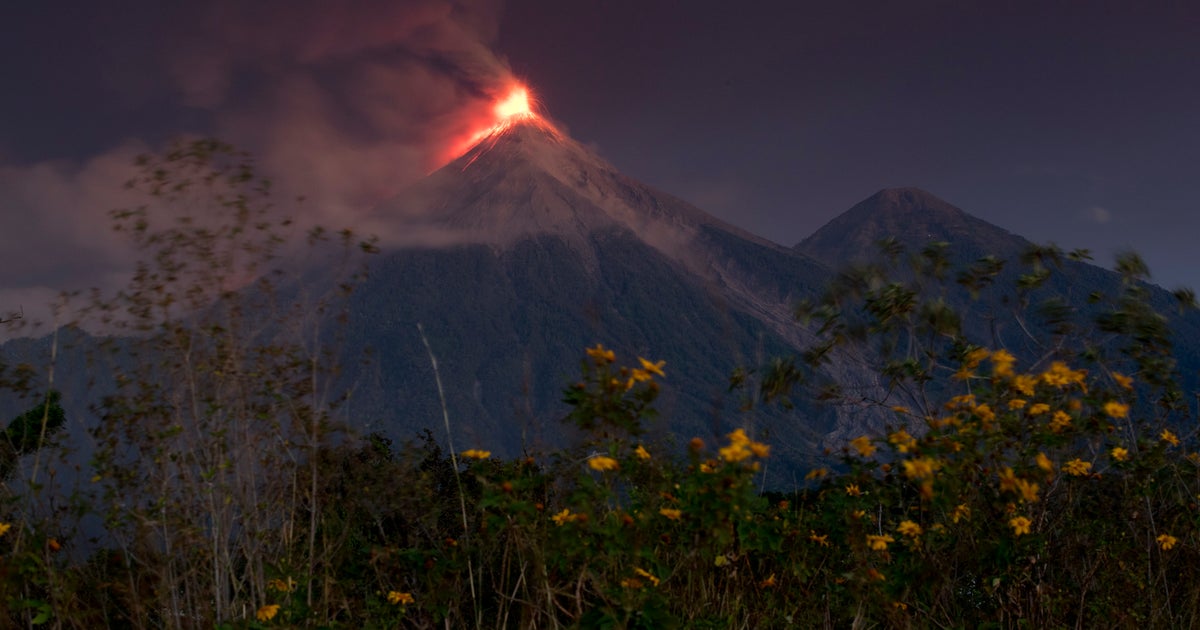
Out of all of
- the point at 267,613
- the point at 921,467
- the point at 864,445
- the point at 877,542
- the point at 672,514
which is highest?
the point at 864,445

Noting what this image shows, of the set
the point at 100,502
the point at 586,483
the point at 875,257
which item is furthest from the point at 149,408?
the point at 875,257

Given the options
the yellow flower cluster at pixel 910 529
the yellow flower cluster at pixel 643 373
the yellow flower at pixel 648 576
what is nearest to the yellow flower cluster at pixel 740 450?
the yellow flower cluster at pixel 643 373

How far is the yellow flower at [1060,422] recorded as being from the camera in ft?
10.8

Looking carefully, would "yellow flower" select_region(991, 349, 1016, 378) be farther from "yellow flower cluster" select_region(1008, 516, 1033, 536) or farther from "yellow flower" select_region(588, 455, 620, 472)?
"yellow flower" select_region(588, 455, 620, 472)

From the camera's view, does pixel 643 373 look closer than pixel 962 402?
Yes

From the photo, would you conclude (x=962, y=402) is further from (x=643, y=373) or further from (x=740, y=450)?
(x=643, y=373)

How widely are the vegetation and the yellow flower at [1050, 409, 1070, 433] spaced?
0.06ft

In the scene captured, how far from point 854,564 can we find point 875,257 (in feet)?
12.9

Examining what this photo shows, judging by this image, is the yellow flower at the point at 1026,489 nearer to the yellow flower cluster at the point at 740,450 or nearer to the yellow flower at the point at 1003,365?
the yellow flower at the point at 1003,365

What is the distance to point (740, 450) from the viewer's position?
2.55 m

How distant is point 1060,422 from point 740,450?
173 cm

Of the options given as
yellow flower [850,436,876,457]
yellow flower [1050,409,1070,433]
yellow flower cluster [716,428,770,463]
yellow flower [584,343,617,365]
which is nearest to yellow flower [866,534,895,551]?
yellow flower [850,436,876,457]

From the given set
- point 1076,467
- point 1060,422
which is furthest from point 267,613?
point 1076,467

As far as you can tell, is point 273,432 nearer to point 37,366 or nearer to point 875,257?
point 37,366
